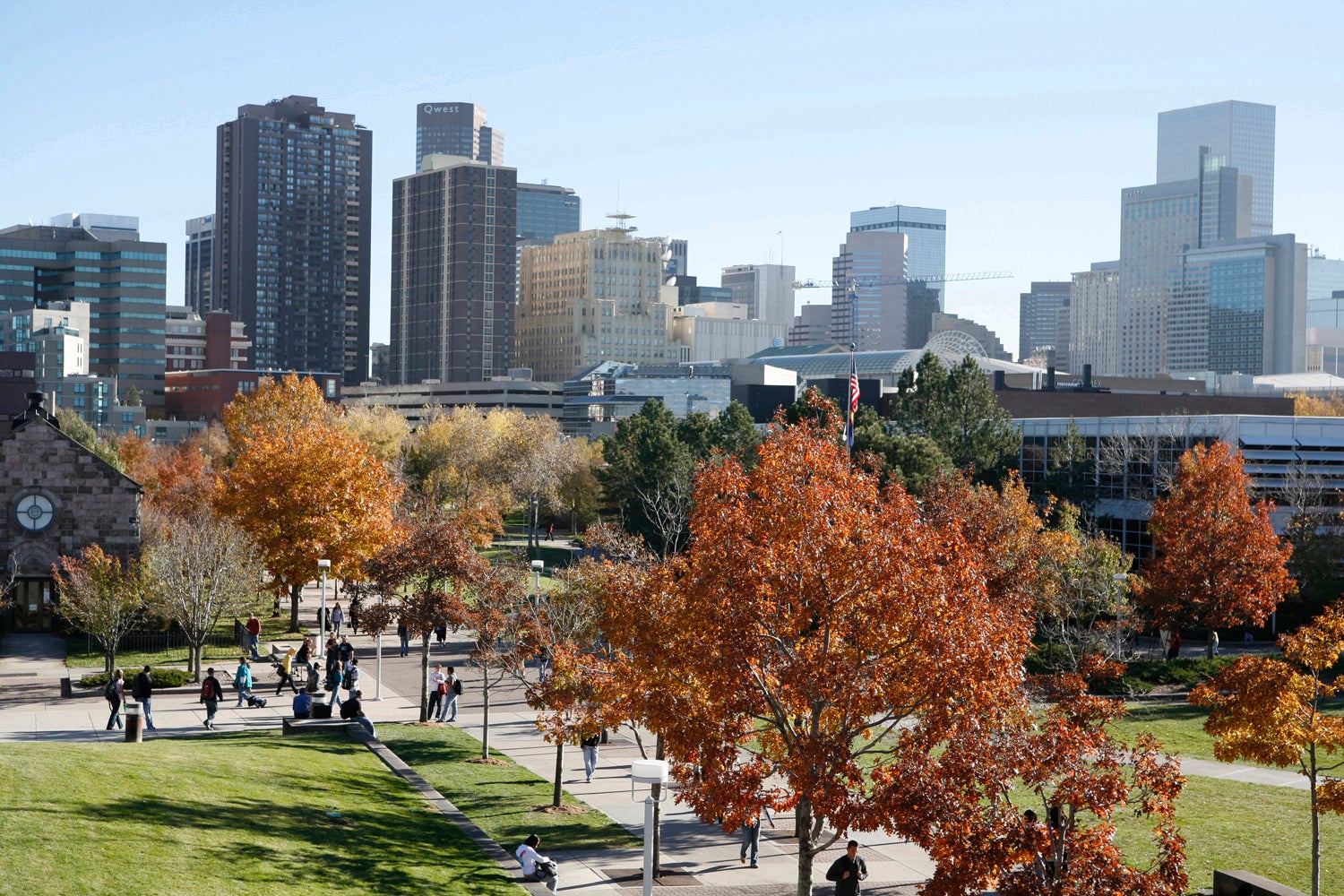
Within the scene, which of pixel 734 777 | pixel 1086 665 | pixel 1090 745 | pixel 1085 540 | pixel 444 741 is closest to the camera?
pixel 1090 745

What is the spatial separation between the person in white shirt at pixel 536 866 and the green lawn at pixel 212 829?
398mm

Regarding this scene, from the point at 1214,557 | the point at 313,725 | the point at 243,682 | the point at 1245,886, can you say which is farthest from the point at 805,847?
the point at 1214,557

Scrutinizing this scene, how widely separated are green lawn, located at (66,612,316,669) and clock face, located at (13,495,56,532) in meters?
4.85

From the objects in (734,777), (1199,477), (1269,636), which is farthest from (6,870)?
(1269,636)

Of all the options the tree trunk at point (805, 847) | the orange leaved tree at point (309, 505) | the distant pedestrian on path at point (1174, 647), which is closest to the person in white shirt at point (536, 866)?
the tree trunk at point (805, 847)

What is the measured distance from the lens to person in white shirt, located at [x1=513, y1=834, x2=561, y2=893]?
2270 cm

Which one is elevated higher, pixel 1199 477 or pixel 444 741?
pixel 1199 477

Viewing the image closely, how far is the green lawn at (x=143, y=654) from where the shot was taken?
150 ft

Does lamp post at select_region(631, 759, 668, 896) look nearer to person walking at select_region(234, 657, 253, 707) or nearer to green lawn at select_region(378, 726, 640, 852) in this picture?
green lawn at select_region(378, 726, 640, 852)

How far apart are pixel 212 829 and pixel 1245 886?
17.1 metres

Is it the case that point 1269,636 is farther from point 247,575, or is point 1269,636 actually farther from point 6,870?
point 6,870

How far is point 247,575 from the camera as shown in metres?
46.4

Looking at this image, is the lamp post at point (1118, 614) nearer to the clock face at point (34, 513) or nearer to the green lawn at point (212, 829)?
the green lawn at point (212, 829)

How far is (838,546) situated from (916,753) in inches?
128
